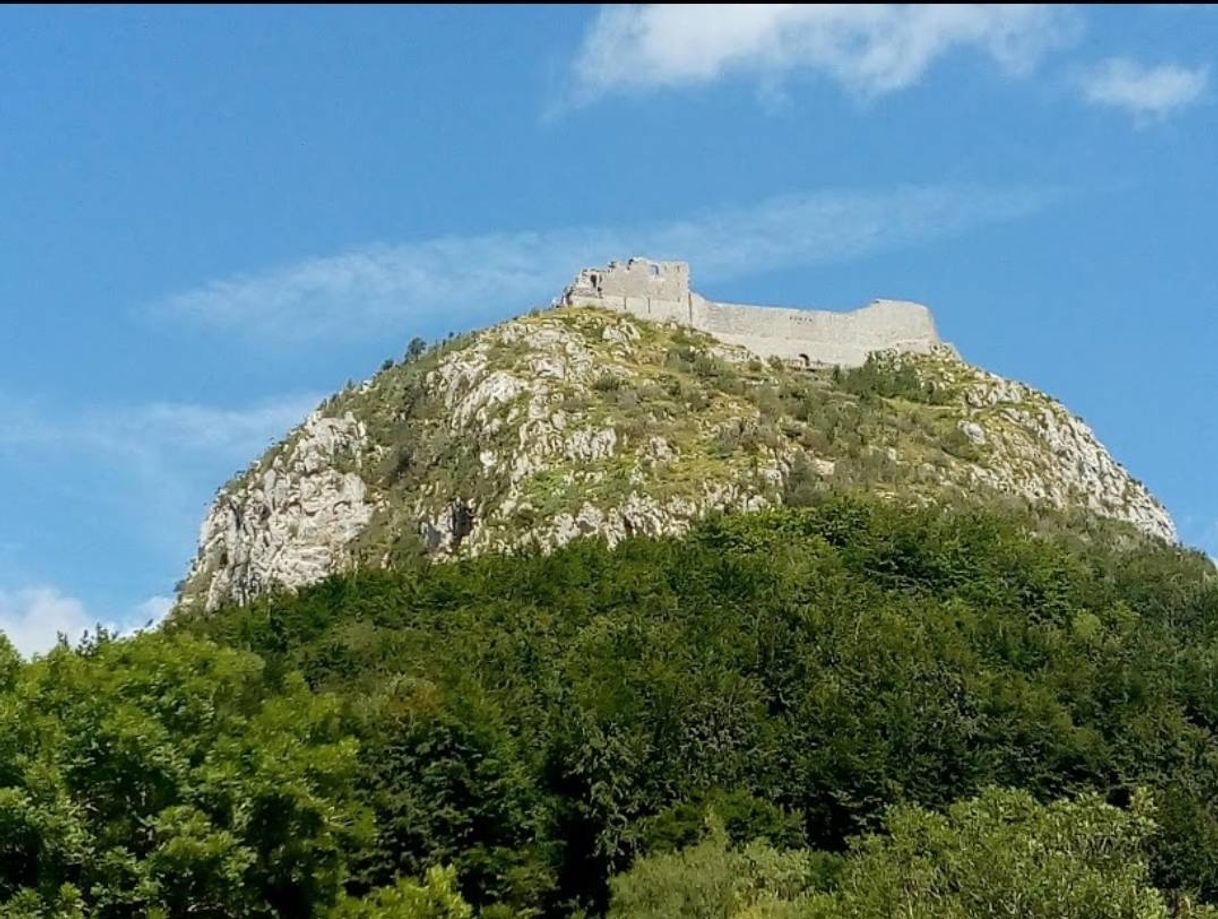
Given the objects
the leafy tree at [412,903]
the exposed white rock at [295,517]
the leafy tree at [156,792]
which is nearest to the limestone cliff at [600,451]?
the exposed white rock at [295,517]

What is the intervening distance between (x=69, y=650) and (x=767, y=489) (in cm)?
4901

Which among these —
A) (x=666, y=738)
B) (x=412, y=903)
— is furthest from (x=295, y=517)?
(x=412, y=903)

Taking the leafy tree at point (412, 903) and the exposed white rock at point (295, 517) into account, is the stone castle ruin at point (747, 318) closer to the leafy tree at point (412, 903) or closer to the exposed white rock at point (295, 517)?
the exposed white rock at point (295, 517)

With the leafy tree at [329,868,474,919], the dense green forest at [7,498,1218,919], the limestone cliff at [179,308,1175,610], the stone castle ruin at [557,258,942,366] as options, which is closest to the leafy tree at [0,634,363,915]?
the dense green forest at [7,498,1218,919]

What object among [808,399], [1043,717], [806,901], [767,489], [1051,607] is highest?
[808,399]

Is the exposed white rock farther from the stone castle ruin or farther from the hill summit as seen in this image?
the stone castle ruin

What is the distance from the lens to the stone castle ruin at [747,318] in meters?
105

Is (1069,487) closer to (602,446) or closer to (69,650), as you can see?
(602,446)

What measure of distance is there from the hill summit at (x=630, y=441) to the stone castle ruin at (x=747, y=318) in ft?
0.46

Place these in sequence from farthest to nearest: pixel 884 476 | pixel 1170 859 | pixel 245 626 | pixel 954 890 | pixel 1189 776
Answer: pixel 884 476
pixel 245 626
pixel 1189 776
pixel 1170 859
pixel 954 890

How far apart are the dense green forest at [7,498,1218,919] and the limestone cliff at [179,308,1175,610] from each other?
719cm

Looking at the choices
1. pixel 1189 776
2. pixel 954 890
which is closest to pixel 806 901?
pixel 954 890

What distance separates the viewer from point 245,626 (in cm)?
6675

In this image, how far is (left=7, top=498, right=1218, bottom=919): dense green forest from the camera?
33344 mm
